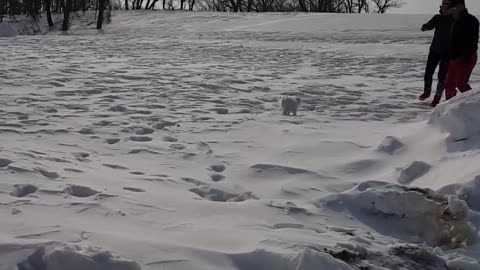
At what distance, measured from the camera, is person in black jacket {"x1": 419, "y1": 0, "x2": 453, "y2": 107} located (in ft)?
23.2

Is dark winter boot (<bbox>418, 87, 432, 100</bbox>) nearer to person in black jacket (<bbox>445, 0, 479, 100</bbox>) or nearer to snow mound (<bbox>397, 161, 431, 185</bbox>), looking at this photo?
person in black jacket (<bbox>445, 0, 479, 100</bbox>)

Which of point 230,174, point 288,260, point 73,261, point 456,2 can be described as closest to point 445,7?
point 456,2

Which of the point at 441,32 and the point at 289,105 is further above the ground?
the point at 441,32

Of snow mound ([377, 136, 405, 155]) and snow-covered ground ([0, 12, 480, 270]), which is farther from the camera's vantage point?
snow mound ([377, 136, 405, 155])

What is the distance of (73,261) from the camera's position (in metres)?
2.39

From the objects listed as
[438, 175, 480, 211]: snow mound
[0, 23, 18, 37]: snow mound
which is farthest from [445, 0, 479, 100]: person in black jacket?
[0, 23, 18, 37]: snow mound

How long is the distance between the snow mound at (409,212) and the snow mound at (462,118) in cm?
123

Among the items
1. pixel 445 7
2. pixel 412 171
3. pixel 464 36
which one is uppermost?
pixel 445 7

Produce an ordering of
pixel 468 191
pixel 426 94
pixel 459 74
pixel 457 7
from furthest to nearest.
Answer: pixel 426 94 < pixel 459 74 < pixel 457 7 < pixel 468 191

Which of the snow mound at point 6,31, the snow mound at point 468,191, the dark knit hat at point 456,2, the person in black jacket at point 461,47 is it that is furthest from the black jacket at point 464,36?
the snow mound at point 6,31

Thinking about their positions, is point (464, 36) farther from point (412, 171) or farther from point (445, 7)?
point (412, 171)

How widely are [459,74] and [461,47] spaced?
0.34 m

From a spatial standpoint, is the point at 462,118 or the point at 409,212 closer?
the point at 409,212

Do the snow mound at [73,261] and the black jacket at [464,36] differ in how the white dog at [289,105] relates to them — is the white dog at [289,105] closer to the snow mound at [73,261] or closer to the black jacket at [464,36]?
the black jacket at [464,36]
